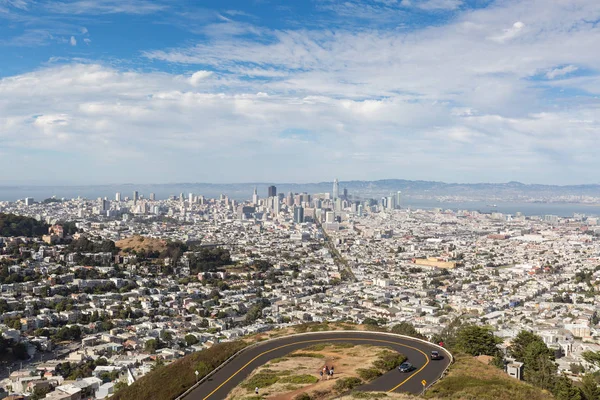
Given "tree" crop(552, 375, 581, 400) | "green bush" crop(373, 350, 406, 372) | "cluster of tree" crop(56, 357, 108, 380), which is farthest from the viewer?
"cluster of tree" crop(56, 357, 108, 380)

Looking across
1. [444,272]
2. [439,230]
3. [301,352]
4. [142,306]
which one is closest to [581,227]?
[439,230]

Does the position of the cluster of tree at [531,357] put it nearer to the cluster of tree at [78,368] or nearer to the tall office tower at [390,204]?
the cluster of tree at [78,368]

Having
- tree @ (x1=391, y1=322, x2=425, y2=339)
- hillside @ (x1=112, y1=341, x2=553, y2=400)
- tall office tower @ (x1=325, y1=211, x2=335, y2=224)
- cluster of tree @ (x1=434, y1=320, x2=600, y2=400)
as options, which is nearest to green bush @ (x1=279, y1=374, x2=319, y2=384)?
hillside @ (x1=112, y1=341, x2=553, y2=400)

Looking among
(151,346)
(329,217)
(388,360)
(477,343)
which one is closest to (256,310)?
(151,346)

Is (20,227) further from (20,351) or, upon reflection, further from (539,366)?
(539,366)

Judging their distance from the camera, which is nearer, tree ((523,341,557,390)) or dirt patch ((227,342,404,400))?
dirt patch ((227,342,404,400))

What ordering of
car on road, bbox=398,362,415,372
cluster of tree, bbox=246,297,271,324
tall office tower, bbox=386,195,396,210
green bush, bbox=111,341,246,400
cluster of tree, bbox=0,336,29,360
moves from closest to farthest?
1. green bush, bbox=111,341,246,400
2. car on road, bbox=398,362,415,372
3. cluster of tree, bbox=0,336,29,360
4. cluster of tree, bbox=246,297,271,324
5. tall office tower, bbox=386,195,396,210

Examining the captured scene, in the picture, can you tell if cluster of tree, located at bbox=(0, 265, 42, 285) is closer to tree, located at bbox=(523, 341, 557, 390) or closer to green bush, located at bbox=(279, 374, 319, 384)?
green bush, located at bbox=(279, 374, 319, 384)
